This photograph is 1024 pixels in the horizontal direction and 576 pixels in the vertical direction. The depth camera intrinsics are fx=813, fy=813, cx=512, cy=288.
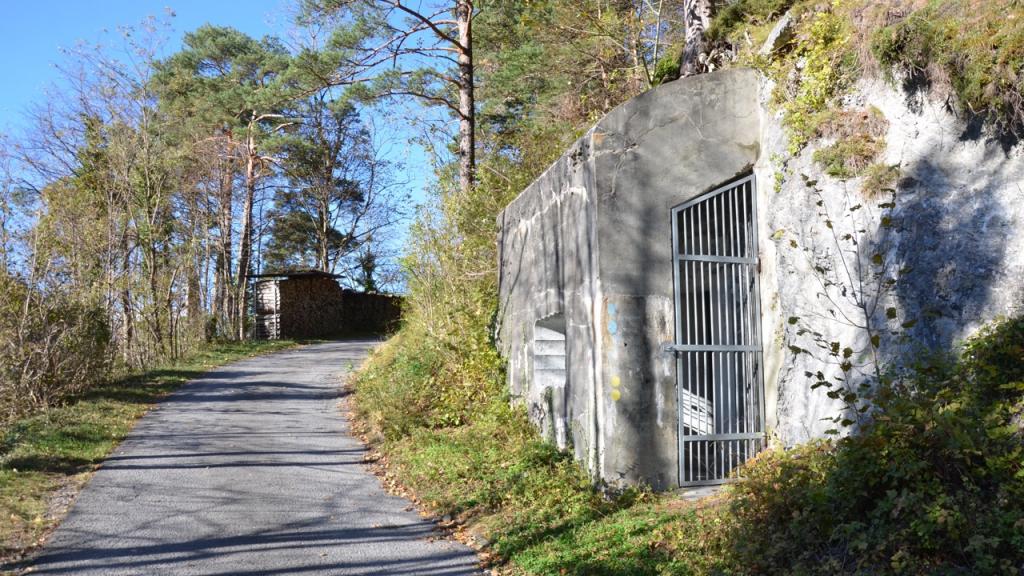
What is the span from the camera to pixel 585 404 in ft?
26.0

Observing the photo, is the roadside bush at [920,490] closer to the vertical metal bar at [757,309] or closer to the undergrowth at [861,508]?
the undergrowth at [861,508]

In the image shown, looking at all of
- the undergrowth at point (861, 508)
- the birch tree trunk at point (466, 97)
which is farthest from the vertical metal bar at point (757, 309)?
the birch tree trunk at point (466, 97)

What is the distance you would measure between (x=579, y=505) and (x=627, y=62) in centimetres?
1340

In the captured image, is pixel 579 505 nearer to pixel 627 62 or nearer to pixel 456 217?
pixel 456 217

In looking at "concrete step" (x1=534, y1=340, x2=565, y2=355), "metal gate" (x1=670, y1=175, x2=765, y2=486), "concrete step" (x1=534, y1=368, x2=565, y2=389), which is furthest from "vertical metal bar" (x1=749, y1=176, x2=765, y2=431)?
"concrete step" (x1=534, y1=340, x2=565, y2=355)

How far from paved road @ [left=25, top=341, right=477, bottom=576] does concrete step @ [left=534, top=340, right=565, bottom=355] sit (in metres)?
2.48

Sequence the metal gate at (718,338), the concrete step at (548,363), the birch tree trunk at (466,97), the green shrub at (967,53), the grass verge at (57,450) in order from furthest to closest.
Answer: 1. the birch tree trunk at (466,97)
2. the concrete step at (548,363)
3. the metal gate at (718,338)
4. the grass verge at (57,450)
5. the green shrub at (967,53)

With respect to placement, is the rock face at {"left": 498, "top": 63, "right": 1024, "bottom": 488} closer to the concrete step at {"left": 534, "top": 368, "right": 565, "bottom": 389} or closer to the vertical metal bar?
the vertical metal bar

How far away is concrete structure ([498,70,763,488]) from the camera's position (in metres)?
7.39

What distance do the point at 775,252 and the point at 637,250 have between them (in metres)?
1.27

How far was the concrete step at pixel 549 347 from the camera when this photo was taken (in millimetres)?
9950

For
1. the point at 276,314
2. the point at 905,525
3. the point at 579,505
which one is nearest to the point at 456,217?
the point at 579,505

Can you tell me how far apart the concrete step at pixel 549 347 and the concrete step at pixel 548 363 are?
0.21 ft

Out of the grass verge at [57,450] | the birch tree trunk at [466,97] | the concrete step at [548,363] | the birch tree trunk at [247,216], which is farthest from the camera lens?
the birch tree trunk at [247,216]
